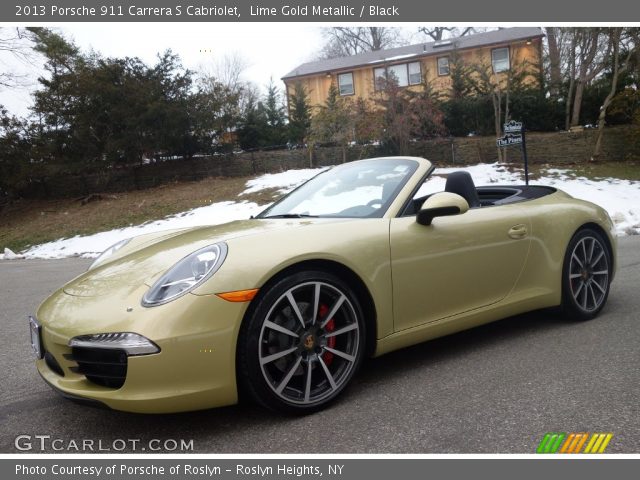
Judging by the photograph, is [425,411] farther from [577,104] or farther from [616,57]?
[577,104]

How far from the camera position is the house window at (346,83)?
3641 centimetres

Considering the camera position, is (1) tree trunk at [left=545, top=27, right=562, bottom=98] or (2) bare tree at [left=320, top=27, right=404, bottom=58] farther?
(2) bare tree at [left=320, top=27, right=404, bottom=58]

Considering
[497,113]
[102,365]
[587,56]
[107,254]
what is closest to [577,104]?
[587,56]

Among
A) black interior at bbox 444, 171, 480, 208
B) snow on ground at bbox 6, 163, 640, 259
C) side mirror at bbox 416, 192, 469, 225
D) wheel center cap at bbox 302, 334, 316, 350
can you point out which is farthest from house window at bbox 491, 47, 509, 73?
wheel center cap at bbox 302, 334, 316, 350

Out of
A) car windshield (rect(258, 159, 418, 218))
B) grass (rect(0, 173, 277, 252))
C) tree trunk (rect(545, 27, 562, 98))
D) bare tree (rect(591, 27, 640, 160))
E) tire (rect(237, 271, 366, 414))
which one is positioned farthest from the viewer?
tree trunk (rect(545, 27, 562, 98))

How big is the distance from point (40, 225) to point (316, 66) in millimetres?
25275

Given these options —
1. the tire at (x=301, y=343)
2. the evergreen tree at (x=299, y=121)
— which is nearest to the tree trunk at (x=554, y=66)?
the evergreen tree at (x=299, y=121)

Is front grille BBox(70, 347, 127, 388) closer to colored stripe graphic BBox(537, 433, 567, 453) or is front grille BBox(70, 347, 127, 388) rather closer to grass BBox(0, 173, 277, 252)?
colored stripe graphic BBox(537, 433, 567, 453)

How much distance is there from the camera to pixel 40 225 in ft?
59.4

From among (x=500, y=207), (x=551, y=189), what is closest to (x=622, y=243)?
(x=551, y=189)

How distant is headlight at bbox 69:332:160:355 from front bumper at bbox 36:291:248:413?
2 centimetres

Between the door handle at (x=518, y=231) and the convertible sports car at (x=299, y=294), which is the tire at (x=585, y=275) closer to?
the convertible sports car at (x=299, y=294)

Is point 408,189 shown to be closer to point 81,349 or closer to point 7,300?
point 81,349

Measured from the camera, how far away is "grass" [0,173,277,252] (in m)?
16.8
